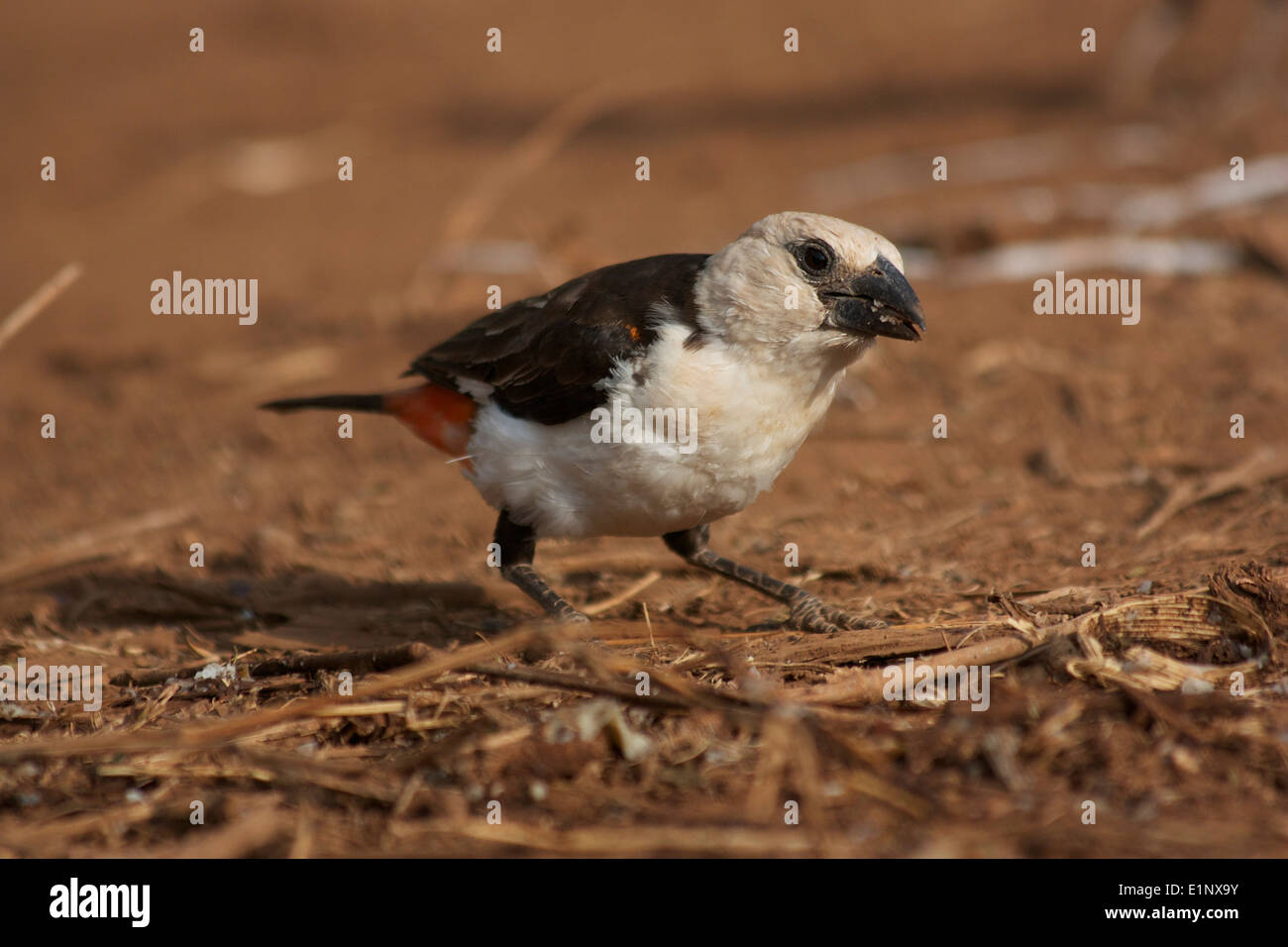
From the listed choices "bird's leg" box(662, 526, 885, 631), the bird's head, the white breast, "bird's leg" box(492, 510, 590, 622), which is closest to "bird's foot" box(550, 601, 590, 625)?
"bird's leg" box(492, 510, 590, 622)

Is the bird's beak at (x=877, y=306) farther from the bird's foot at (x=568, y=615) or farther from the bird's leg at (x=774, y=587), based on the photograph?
the bird's foot at (x=568, y=615)

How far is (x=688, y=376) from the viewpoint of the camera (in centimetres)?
390

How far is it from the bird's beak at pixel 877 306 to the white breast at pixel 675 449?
0.22 m

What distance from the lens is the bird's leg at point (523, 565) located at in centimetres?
452

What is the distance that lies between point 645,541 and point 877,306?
2.20 meters

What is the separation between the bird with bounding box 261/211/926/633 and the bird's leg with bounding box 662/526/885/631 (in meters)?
0.01

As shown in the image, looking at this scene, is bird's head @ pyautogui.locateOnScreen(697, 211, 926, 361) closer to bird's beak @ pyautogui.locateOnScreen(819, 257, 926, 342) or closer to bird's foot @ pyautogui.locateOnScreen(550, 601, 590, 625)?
bird's beak @ pyautogui.locateOnScreen(819, 257, 926, 342)

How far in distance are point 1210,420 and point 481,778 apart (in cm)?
442

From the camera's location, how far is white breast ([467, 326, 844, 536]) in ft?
12.9

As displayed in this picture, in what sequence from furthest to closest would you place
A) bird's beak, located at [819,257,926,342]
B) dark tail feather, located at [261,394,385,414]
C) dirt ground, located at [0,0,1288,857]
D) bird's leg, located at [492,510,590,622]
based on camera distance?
1. dark tail feather, located at [261,394,385,414]
2. bird's leg, located at [492,510,590,622]
3. bird's beak, located at [819,257,926,342]
4. dirt ground, located at [0,0,1288,857]

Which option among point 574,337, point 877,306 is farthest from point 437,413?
point 877,306
